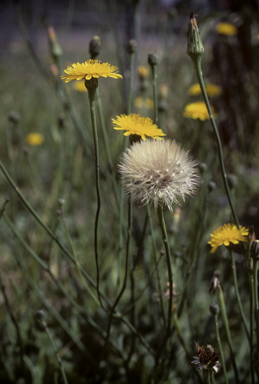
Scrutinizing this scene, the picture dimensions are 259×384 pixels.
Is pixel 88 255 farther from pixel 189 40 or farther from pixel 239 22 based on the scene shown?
pixel 239 22

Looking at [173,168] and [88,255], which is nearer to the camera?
[173,168]

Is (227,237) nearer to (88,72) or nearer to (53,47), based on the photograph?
(88,72)

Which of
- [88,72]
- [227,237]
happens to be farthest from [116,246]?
[88,72]

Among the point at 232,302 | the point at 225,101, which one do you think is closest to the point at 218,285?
the point at 232,302

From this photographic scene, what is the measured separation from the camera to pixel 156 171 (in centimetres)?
56

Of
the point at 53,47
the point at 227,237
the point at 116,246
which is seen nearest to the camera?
the point at 227,237

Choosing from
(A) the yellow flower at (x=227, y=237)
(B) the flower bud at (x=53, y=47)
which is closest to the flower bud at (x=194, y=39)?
(A) the yellow flower at (x=227, y=237)

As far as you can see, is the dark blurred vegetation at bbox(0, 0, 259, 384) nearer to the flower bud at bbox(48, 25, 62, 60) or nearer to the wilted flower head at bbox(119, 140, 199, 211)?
the flower bud at bbox(48, 25, 62, 60)

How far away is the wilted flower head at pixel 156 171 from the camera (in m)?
0.55

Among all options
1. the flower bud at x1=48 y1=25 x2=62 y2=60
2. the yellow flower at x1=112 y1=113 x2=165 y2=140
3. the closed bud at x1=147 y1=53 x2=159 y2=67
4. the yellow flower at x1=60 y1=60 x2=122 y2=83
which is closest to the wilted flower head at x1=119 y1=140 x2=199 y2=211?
the yellow flower at x1=112 y1=113 x2=165 y2=140

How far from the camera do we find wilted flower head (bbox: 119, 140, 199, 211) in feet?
1.81

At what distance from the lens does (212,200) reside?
1622mm

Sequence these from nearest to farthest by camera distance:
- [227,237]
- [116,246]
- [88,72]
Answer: [88,72] → [227,237] → [116,246]

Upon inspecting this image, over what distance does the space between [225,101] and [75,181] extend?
1.39 meters
